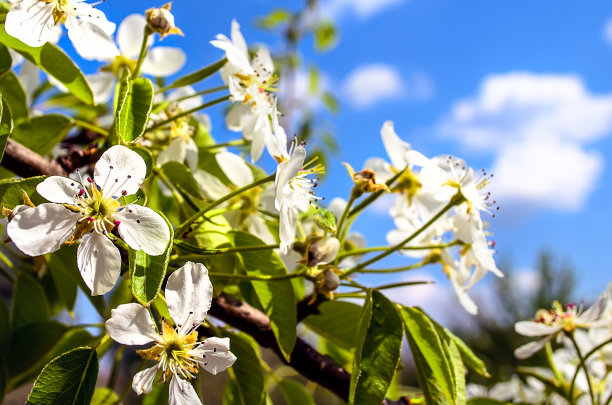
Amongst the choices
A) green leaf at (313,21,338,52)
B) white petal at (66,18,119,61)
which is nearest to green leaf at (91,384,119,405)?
white petal at (66,18,119,61)

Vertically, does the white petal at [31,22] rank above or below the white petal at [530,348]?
above

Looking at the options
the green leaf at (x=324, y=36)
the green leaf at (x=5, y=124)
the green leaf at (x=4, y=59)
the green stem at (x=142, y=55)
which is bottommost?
the green leaf at (x=5, y=124)

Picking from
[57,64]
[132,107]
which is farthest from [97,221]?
[57,64]

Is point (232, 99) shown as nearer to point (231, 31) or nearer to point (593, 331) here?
point (231, 31)

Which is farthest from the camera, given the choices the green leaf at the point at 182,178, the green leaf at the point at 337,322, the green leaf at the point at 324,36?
the green leaf at the point at 324,36

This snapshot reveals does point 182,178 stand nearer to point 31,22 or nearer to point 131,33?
point 31,22

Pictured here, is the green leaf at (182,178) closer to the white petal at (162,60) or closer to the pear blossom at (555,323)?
the white petal at (162,60)

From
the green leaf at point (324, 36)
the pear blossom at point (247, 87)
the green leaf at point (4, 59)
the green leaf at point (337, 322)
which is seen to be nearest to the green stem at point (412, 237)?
the green leaf at point (337, 322)

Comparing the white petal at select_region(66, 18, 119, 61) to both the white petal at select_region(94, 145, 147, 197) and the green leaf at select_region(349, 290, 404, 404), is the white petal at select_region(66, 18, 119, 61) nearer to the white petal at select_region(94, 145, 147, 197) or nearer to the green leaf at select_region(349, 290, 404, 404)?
the white petal at select_region(94, 145, 147, 197)
